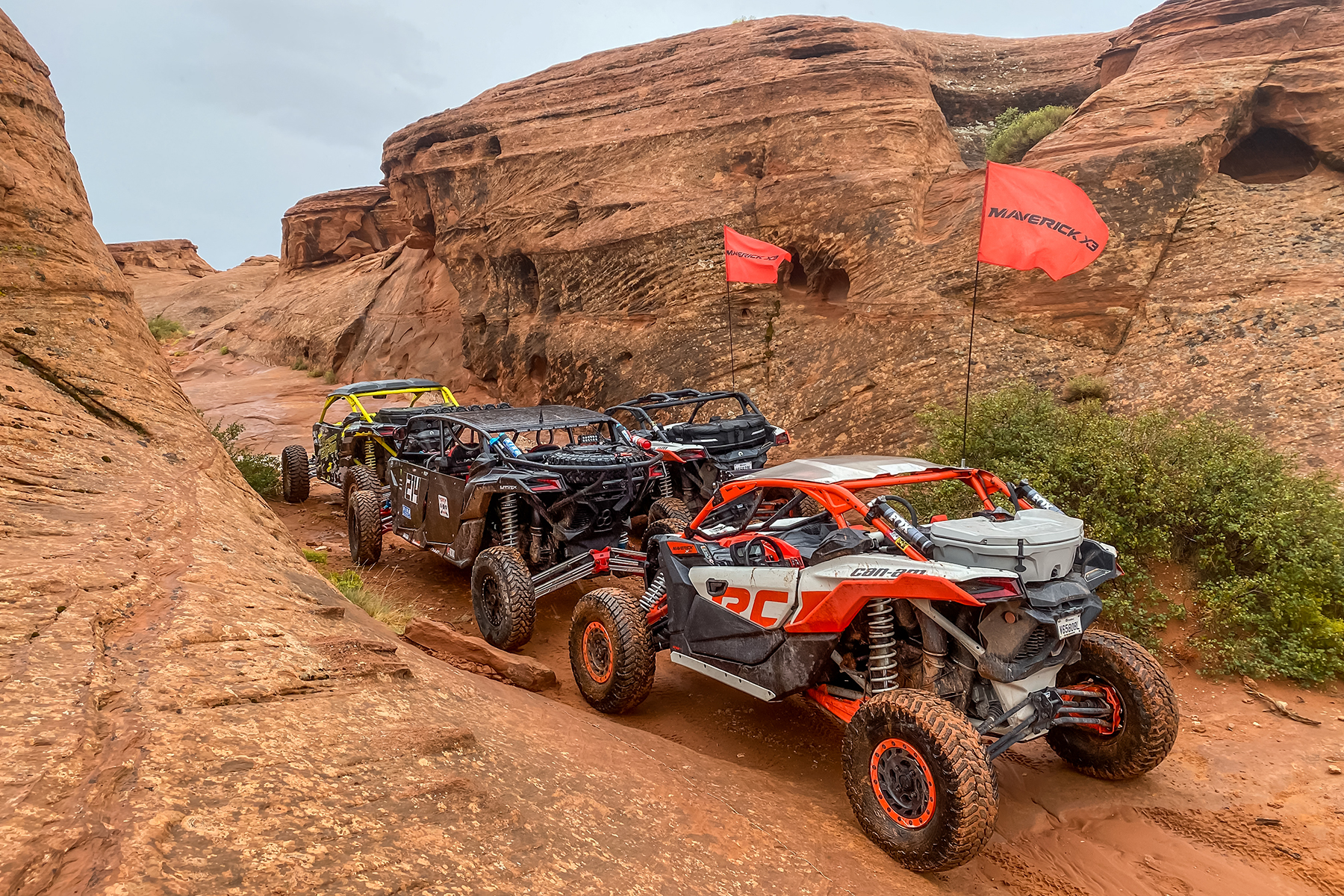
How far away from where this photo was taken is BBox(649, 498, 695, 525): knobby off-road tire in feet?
25.8

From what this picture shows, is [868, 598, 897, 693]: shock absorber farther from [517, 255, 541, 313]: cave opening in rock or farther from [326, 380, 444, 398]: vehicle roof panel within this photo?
[517, 255, 541, 313]: cave opening in rock

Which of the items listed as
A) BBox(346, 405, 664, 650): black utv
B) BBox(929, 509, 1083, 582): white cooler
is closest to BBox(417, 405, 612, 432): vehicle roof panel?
BBox(346, 405, 664, 650): black utv

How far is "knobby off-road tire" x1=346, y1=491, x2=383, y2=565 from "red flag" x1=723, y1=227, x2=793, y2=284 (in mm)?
7703

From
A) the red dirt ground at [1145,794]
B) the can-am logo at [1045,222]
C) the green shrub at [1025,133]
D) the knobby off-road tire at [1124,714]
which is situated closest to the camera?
the red dirt ground at [1145,794]

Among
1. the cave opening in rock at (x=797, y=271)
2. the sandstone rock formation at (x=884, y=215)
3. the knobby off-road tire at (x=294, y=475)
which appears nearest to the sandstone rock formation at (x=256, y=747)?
the knobby off-road tire at (x=294, y=475)

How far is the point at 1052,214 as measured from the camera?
7.90 m

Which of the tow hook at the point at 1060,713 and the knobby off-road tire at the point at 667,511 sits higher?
the knobby off-road tire at the point at 667,511

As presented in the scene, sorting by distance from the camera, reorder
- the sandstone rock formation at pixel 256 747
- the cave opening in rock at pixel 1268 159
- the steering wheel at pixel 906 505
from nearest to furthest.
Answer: the sandstone rock formation at pixel 256 747
the steering wheel at pixel 906 505
the cave opening in rock at pixel 1268 159

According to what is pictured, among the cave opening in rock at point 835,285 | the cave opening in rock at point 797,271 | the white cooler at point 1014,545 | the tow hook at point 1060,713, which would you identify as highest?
the cave opening in rock at point 797,271

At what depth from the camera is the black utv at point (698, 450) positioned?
28.8ft

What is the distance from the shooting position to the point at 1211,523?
641 cm

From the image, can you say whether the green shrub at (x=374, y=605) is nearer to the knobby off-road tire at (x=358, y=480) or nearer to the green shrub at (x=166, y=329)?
the knobby off-road tire at (x=358, y=480)

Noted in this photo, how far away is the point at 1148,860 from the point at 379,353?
80.4 ft

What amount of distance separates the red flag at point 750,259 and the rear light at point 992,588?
36.4 feet
